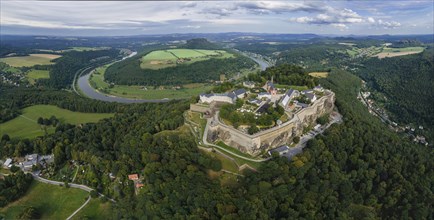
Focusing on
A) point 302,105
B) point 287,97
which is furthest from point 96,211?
point 302,105

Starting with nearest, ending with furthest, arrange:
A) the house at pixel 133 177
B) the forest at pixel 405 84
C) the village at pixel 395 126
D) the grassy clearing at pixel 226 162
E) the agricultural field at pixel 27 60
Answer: the grassy clearing at pixel 226 162
the house at pixel 133 177
the village at pixel 395 126
the forest at pixel 405 84
the agricultural field at pixel 27 60

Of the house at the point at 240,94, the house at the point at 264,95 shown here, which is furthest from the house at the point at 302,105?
the house at the point at 240,94

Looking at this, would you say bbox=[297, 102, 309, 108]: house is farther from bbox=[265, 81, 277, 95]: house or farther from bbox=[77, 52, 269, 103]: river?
bbox=[77, 52, 269, 103]: river

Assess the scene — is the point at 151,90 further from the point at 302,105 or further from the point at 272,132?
the point at 272,132

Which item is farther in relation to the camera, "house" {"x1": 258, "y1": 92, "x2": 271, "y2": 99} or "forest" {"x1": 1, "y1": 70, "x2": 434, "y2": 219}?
"house" {"x1": 258, "y1": 92, "x2": 271, "y2": 99}

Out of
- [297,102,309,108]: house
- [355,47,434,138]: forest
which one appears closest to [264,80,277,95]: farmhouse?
[297,102,309,108]: house

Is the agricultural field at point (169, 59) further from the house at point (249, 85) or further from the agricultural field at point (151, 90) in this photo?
the house at point (249, 85)
